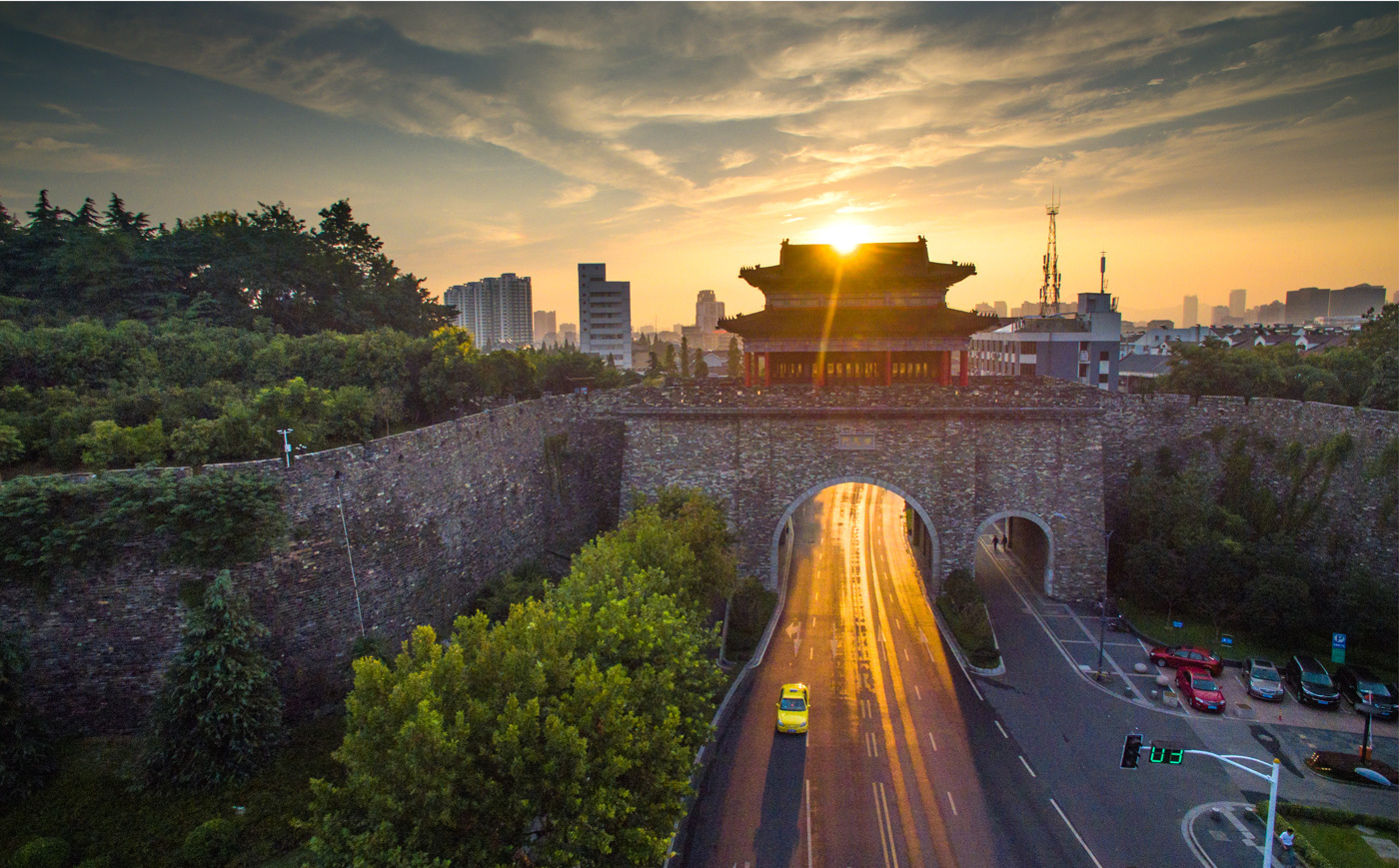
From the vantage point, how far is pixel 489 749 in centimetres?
1252

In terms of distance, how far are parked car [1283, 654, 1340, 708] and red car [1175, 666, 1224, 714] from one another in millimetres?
2621

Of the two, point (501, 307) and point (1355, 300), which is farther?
point (501, 307)

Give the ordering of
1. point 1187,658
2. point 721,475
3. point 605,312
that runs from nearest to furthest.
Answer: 1. point 1187,658
2. point 721,475
3. point 605,312

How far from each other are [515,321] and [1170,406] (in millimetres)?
178762

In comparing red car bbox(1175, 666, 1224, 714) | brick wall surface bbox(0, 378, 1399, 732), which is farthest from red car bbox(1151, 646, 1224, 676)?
brick wall surface bbox(0, 378, 1399, 732)

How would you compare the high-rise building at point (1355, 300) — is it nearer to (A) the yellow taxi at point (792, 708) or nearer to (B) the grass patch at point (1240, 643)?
(B) the grass patch at point (1240, 643)

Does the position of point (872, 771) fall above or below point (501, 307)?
below

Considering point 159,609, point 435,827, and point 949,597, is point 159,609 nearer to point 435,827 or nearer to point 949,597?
point 435,827

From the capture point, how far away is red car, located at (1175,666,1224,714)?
74.2 ft

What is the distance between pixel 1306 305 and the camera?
17712 cm

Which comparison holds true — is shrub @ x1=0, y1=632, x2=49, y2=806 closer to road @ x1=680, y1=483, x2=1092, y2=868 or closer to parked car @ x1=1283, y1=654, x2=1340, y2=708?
road @ x1=680, y1=483, x2=1092, y2=868

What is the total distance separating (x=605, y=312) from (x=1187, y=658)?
10370cm

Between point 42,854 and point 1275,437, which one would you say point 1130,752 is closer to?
point 42,854

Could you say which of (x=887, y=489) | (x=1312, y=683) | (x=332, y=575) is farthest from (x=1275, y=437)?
(x=332, y=575)
